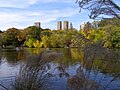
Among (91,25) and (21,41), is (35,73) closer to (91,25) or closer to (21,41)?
(91,25)

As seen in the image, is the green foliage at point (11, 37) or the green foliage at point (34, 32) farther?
the green foliage at point (34, 32)

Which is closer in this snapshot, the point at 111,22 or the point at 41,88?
the point at 111,22

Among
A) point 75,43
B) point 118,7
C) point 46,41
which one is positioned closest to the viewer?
point 118,7

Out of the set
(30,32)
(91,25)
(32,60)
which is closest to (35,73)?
(32,60)

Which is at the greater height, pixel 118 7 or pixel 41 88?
pixel 118 7

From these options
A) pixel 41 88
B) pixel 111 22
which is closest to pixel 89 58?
pixel 111 22

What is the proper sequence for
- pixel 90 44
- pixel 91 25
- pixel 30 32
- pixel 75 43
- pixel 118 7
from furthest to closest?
pixel 30 32, pixel 91 25, pixel 75 43, pixel 90 44, pixel 118 7

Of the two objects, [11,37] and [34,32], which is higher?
[34,32]

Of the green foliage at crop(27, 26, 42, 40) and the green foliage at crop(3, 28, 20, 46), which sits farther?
the green foliage at crop(27, 26, 42, 40)

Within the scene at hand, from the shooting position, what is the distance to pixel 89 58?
5078 millimetres

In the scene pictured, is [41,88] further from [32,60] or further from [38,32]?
[38,32]

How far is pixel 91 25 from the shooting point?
248 inches

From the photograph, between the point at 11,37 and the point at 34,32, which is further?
the point at 11,37

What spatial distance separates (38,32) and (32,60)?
97.3 m
